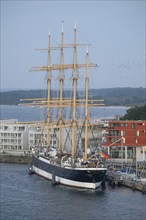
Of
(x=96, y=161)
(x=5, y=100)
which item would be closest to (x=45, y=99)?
(x=96, y=161)

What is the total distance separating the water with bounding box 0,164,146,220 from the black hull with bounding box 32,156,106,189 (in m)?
0.53

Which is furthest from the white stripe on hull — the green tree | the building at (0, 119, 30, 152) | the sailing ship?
the green tree

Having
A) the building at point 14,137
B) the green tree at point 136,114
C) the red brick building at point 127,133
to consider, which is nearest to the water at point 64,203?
the red brick building at point 127,133

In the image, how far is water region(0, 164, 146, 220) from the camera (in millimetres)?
29625

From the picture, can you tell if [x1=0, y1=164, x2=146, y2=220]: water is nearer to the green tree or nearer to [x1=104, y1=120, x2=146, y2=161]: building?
[x1=104, y1=120, x2=146, y2=161]: building

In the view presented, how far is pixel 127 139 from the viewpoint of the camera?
45906mm

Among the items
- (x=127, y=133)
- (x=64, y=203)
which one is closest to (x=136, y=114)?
(x=127, y=133)

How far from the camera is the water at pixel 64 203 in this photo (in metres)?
29.6

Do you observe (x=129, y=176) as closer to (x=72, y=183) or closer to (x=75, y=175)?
(x=75, y=175)

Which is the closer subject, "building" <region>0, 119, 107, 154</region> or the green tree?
"building" <region>0, 119, 107, 154</region>

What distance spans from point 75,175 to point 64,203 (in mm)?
5346

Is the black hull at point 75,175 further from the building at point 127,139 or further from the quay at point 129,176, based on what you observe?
the building at point 127,139

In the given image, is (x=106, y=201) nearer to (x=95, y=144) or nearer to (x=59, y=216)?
(x=59, y=216)

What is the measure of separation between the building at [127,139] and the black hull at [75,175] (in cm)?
543
